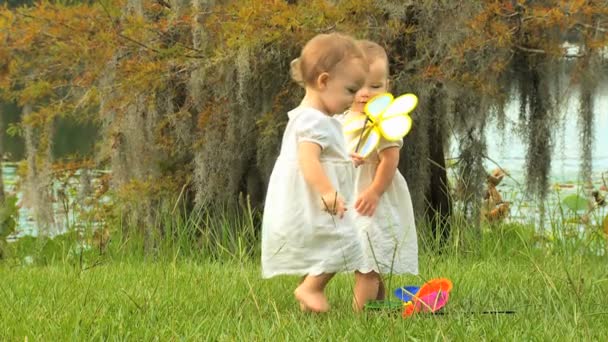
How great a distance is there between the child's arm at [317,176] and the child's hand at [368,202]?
242mm

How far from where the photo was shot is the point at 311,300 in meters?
2.59

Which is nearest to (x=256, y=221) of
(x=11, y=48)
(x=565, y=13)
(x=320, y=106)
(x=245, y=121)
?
(x=245, y=121)

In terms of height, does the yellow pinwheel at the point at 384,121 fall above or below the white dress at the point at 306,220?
above

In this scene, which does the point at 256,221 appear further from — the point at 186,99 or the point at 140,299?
the point at 140,299

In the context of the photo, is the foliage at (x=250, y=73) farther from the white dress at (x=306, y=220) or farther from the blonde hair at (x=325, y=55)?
the white dress at (x=306, y=220)

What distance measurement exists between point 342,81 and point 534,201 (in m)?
2.96

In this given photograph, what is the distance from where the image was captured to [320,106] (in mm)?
2787

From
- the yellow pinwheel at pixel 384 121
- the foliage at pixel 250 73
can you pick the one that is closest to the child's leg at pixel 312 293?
the yellow pinwheel at pixel 384 121

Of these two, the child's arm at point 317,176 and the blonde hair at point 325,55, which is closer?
the child's arm at point 317,176

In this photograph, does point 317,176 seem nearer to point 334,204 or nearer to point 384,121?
point 334,204

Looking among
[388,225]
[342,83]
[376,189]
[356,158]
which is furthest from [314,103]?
[388,225]

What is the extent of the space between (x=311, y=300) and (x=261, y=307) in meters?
0.19

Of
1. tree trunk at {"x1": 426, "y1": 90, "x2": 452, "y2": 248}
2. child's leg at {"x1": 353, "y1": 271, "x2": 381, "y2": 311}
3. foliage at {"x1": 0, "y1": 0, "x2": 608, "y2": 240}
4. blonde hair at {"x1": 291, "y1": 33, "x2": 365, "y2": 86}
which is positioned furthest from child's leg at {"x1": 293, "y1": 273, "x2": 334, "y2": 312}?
tree trunk at {"x1": 426, "y1": 90, "x2": 452, "y2": 248}

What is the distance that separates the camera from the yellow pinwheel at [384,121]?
282cm
